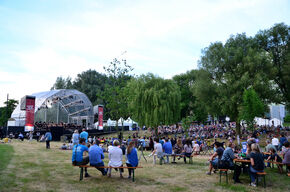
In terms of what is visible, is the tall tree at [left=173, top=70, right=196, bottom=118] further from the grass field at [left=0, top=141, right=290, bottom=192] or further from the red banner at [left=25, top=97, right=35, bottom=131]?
the grass field at [left=0, top=141, right=290, bottom=192]

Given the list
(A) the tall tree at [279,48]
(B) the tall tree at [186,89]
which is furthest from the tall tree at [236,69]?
(B) the tall tree at [186,89]

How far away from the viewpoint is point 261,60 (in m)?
27.0

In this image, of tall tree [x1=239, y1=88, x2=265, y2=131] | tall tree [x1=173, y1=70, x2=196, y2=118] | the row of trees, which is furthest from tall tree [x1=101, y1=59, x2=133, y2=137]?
tall tree [x1=173, y1=70, x2=196, y2=118]

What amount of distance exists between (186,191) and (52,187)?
3471 mm

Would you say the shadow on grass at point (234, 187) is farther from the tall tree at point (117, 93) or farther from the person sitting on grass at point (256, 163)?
the tall tree at point (117, 93)

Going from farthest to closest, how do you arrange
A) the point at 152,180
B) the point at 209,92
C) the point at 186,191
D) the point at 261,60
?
the point at 209,92, the point at 261,60, the point at 152,180, the point at 186,191

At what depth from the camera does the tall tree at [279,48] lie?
94.5 feet

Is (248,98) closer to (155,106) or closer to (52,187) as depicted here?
(155,106)

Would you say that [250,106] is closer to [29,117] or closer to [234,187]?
[234,187]

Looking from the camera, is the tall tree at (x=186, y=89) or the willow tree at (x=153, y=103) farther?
the tall tree at (x=186, y=89)

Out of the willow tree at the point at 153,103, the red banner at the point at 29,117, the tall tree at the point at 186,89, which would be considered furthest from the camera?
the tall tree at the point at 186,89

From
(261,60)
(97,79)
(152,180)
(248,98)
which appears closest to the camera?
(152,180)

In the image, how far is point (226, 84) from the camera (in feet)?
93.2

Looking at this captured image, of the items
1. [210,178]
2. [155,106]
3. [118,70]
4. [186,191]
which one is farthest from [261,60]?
[186,191]
